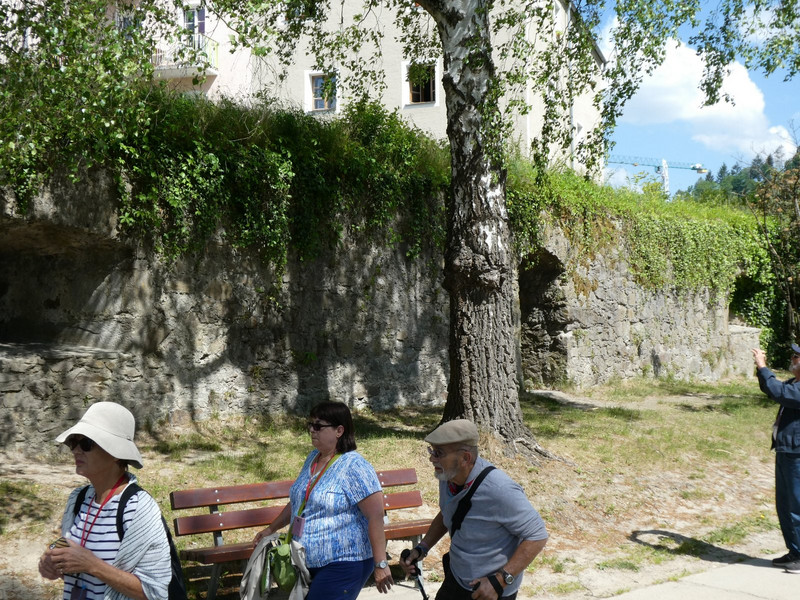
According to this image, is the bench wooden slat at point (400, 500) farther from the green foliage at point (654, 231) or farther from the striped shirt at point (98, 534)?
the green foliage at point (654, 231)

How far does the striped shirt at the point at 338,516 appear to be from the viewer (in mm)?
3896

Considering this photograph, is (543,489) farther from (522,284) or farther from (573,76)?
(522,284)

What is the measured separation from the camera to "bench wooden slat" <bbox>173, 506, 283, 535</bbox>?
5.21m

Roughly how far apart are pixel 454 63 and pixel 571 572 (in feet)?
17.8

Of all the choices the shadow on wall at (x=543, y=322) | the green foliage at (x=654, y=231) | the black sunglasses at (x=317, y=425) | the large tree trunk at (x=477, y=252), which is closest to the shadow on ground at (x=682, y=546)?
the large tree trunk at (x=477, y=252)

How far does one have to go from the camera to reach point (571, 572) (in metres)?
6.50

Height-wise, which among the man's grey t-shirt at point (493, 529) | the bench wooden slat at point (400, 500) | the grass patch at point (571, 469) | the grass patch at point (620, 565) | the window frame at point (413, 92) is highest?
the window frame at point (413, 92)

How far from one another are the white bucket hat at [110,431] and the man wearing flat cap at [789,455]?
518 centimetres

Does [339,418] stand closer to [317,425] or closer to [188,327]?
[317,425]

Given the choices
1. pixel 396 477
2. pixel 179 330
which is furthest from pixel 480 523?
pixel 179 330

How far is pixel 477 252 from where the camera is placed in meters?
8.85

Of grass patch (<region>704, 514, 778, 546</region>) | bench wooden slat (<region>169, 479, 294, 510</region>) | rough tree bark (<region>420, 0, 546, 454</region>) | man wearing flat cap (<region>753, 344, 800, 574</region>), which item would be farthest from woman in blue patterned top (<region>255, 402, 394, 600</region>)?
rough tree bark (<region>420, 0, 546, 454</region>)

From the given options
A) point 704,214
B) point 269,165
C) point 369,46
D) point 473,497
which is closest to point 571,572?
point 473,497

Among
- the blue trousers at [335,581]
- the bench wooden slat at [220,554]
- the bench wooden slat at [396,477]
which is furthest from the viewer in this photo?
the bench wooden slat at [396,477]
